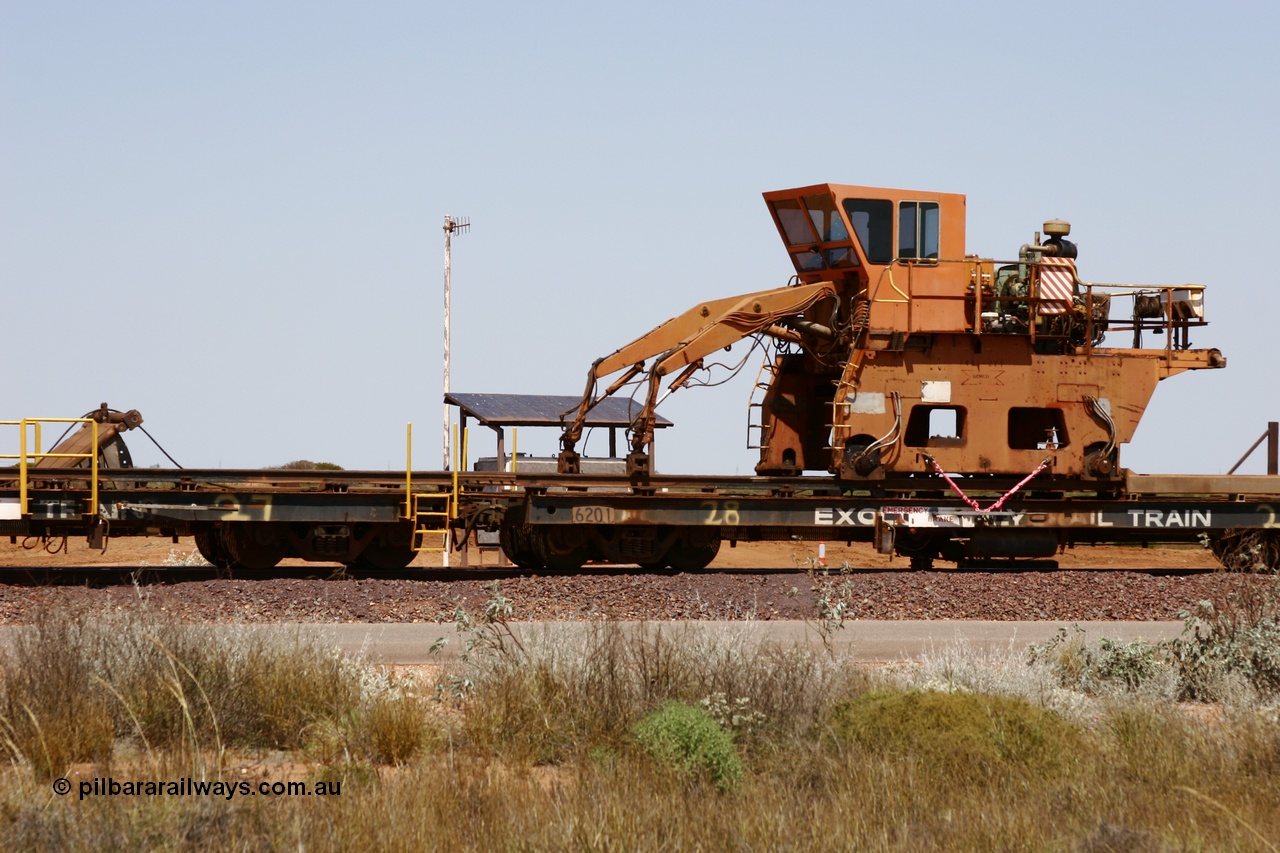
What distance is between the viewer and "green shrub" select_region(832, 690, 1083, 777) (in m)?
7.05

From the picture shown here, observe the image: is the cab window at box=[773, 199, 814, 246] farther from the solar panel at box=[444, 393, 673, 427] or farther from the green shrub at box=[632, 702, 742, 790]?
the green shrub at box=[632, 702, 742, 790]

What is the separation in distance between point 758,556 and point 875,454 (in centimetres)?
1537

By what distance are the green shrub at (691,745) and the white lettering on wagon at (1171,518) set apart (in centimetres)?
1187

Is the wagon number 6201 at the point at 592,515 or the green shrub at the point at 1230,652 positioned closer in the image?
the green shrub at the point at 1230,652

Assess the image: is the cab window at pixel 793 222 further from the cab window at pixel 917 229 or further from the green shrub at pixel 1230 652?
the green shrub at pixel 1230 652

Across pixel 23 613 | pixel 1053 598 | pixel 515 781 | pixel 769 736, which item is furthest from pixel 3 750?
pixel 1053 598

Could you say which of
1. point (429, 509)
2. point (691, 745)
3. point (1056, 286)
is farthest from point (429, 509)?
point (691, 745)

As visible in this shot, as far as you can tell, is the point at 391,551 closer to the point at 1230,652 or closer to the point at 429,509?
the point at 429,509

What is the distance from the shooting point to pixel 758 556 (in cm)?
3206

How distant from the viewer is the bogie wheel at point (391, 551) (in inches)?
658

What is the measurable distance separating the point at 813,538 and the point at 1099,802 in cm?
1088

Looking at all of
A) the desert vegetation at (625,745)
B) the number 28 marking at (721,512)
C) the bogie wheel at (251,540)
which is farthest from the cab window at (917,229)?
the bogie wheel at (251,540)

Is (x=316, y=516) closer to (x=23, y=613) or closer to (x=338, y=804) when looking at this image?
(x=23, y=613)

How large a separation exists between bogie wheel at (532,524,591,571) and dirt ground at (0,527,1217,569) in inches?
334
